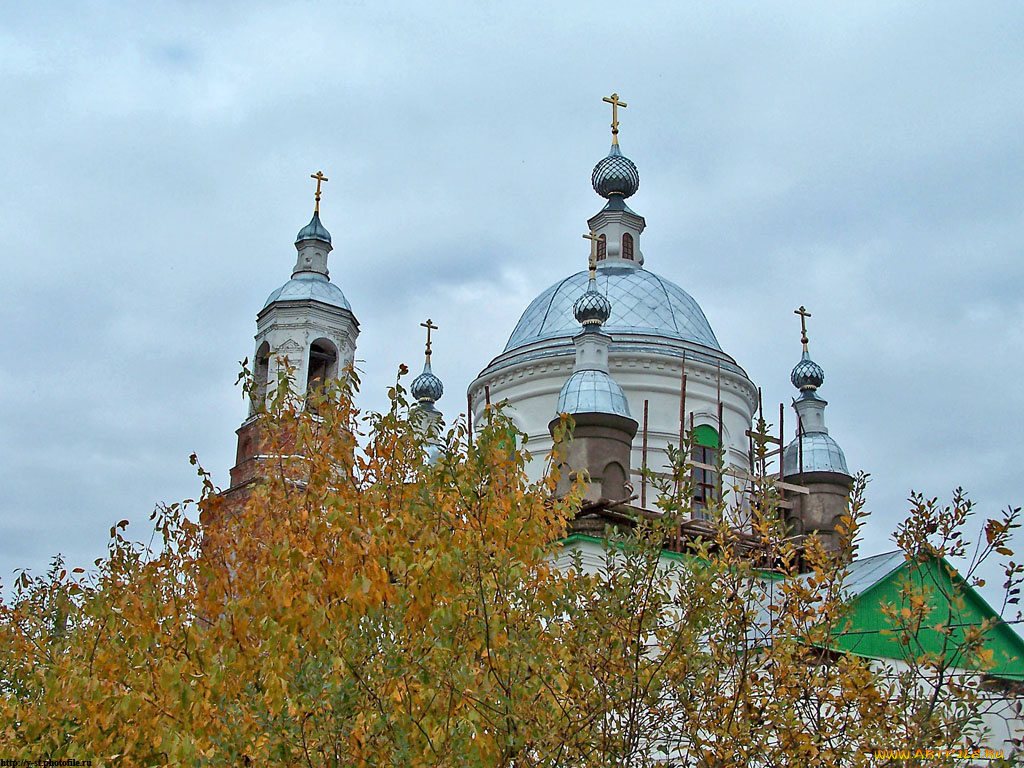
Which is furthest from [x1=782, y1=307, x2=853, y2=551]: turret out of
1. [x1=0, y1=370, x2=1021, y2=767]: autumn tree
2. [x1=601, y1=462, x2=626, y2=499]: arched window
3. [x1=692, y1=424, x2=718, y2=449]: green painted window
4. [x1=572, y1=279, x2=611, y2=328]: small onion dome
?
[x1=0, y1=370, x2=1021, y2=767]: autumn tree

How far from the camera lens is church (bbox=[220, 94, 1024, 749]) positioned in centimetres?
1700

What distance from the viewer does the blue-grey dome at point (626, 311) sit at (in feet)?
66.2

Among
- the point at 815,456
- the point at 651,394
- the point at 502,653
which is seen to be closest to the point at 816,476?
the point at 815,456

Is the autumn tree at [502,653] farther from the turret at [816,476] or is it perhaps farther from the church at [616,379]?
the turret at [816,476]

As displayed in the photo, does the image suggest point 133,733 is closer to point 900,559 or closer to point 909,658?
point 909,658

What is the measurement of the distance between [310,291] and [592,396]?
19.5 feet

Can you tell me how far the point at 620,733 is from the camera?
475 cm

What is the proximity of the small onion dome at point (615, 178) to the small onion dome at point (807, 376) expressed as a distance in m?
4.69

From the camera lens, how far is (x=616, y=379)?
1920 centimetres

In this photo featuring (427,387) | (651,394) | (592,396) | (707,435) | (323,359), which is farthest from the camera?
(427,387)

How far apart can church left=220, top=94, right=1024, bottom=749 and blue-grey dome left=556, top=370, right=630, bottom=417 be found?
0.07ft

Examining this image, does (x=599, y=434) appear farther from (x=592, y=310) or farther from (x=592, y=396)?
(x=592, y=310)

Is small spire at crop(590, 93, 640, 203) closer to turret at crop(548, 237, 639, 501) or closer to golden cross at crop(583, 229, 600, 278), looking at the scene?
golden cross at crop(583, 229, 600, 278)

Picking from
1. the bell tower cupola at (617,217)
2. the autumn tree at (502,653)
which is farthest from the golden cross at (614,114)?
the autumn tree at (502,653)
